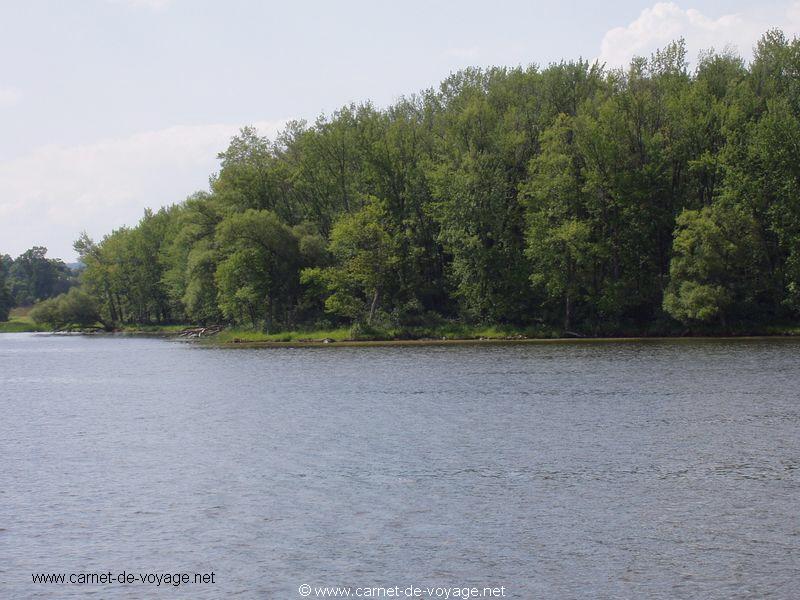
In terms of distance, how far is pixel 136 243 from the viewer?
143500mm

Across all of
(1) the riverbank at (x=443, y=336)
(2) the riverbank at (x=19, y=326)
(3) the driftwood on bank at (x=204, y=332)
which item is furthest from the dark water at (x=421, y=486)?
(2) the riverbank at (x=19, y=326)

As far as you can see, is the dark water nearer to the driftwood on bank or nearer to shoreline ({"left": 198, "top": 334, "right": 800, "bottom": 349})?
shoreline ({"left": 198, "top": 334, "right": 800, "bottom": 349})

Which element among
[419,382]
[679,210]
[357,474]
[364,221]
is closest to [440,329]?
[364,221]

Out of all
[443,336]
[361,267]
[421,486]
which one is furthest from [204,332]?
[421,486]

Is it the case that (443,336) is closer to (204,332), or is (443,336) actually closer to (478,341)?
(478,341)

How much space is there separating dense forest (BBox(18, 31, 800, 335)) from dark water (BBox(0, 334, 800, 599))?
30.0 metres

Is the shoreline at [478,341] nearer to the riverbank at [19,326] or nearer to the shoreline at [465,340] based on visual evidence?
the shoreline at [465,340]

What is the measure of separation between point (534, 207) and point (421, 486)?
63608mm

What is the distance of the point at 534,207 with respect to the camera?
84.4 m

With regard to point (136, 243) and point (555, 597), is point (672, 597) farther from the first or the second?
point (136, 243)

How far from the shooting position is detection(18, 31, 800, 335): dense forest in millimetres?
75438

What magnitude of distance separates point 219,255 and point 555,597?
86929 millimetres

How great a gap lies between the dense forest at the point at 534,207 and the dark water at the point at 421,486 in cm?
2998

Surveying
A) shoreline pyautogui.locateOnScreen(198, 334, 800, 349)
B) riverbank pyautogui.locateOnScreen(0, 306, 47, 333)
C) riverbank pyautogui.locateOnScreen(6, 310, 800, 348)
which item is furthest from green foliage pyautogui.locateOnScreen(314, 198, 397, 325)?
riverbank pyautogui.locateOnScreen(0, 306, 47, 333)
